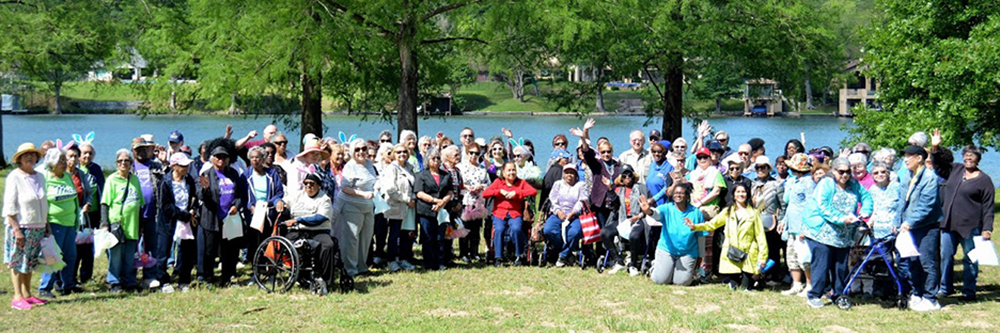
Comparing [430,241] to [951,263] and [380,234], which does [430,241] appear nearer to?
[380,234]

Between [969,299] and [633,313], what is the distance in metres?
3.30

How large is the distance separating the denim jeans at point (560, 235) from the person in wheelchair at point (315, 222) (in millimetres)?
2765

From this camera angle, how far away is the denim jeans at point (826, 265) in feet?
29.1

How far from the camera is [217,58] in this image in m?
17.7

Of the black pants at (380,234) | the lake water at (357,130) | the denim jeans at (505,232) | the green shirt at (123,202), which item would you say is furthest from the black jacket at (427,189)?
the lake water at (357,130)

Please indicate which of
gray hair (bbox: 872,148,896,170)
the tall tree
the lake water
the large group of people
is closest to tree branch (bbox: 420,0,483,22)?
the large group of people

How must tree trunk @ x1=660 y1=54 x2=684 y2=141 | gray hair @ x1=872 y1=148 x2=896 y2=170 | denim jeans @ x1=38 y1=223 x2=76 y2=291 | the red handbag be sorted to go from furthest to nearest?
tree trunk @ x1=660 y1=54 x2=684 y2=141 < the red handbag < gray hair @ x1=872 y1=148 x2=896 y2=170 < denim jeans @ x1=38 y1=223 x2=76 y2=291

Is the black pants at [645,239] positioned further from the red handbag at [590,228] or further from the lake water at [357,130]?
the lake water at [357,130]

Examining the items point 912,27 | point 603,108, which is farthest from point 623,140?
point 603,108

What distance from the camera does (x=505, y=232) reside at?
1139 centimetres

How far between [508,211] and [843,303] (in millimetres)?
3963

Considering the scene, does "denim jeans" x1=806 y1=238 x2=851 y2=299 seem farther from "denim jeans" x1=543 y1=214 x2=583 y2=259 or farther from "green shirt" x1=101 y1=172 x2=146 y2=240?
"green shirt" x1=101 y1=172 x2=146 y2=240

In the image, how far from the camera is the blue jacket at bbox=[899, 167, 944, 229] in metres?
8.80

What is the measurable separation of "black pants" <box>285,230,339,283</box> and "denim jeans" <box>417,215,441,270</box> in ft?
5.29
